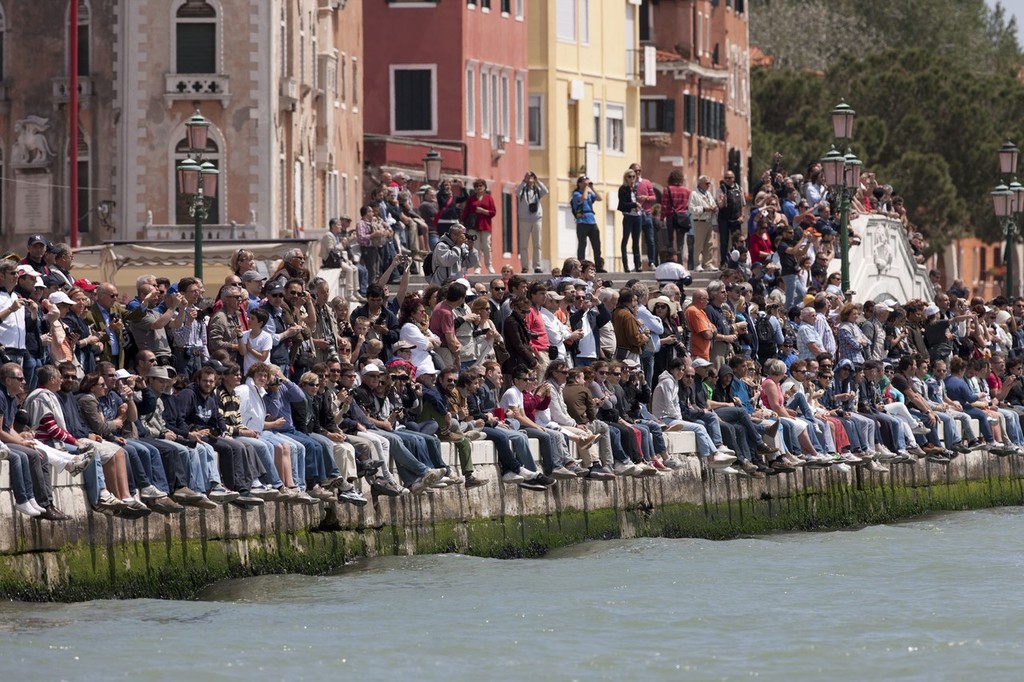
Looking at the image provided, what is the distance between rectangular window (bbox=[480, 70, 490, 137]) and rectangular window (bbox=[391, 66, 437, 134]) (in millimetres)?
1503

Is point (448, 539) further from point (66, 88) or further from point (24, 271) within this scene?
point (66, 88)

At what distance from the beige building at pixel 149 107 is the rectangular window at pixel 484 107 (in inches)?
487

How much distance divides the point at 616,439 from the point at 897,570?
307cm

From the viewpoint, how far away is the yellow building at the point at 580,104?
63.7 m

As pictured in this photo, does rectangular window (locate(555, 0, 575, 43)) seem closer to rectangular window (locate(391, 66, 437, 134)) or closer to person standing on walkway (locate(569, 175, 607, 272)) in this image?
rectangular window (locate(391, 66, 437, 134))

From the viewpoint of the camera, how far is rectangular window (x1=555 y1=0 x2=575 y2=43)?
64.3m

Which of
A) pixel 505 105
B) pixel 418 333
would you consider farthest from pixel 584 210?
pixel 505 105

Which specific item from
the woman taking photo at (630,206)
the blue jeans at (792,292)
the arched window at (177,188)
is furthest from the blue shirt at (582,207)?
the arched window at (177,188)

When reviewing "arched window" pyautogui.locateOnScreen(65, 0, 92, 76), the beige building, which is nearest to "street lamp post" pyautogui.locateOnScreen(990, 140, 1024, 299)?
the beige building

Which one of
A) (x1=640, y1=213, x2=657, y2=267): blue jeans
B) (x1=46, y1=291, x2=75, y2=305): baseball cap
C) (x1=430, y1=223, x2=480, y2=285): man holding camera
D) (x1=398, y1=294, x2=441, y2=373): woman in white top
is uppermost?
(x1=640, y1=213, x2=657, y2=267): blue jeans

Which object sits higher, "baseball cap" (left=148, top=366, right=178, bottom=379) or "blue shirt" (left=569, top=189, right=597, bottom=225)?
"blue shirt" (left=569, top=189, right=597, bottom=225)

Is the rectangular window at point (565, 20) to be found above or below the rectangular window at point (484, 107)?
above

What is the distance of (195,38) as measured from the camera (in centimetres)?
4681

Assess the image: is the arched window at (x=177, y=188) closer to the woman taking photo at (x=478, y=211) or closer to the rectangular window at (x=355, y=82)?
the rectangular window at (x=355, y=82)
